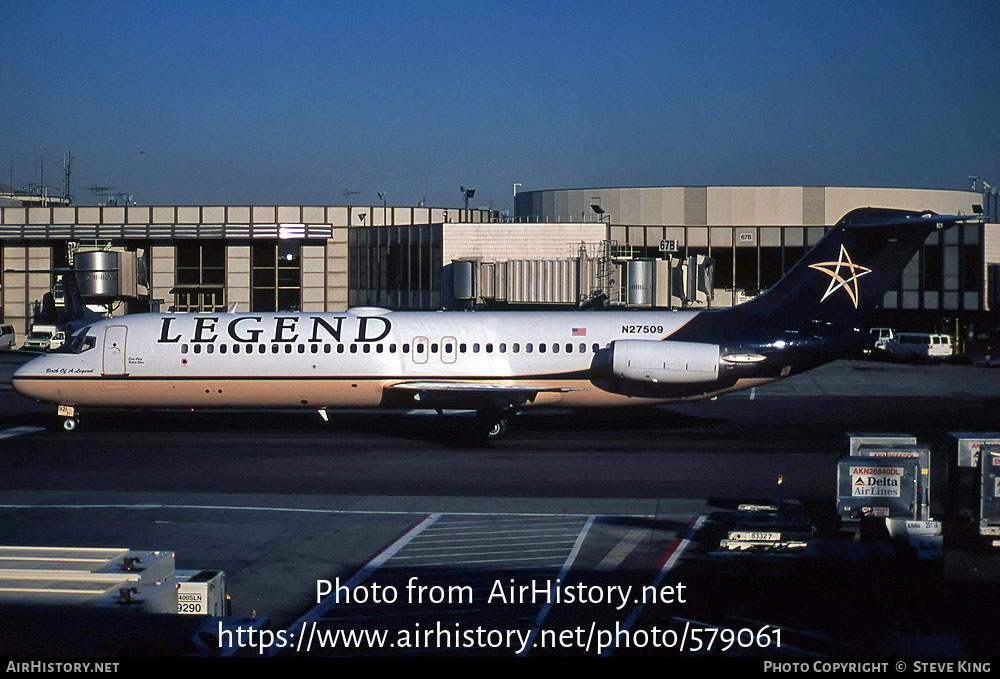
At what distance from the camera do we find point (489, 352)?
92.0 feet

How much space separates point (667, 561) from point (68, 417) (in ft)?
69.1

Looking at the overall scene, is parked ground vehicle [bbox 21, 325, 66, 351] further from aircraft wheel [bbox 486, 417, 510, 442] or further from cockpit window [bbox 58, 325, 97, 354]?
aircraft wheel [bbox 486, 417, 510, 442]

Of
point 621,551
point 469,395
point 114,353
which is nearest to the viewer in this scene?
point 621,551

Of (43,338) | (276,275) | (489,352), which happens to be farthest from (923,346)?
(43,338)

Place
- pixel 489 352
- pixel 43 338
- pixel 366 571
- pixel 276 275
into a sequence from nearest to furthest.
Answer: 1. pixel 366 571
2. pixel 489 352
3. pixel 43 338
4. pixel 276 275

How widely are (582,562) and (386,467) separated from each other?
9.47 metres

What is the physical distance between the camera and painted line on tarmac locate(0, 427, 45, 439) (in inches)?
1137

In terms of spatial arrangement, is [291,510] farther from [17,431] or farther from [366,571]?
[17,431]

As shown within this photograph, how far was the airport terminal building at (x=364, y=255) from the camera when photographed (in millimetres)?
61062

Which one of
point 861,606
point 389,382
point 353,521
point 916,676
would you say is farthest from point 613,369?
point 916,676

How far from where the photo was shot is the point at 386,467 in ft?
77.7

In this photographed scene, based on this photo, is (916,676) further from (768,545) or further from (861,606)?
(768,545)

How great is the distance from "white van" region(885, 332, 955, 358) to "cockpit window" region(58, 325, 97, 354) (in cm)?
4708

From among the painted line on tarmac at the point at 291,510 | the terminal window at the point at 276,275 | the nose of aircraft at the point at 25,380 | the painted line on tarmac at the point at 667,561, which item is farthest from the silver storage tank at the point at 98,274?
the painted line on tarmac at the point at 667,561
